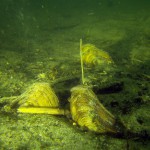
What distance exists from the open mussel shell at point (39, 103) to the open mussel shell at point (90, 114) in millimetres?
428

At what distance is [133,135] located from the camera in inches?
145

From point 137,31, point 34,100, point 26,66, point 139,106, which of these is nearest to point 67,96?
point 34,100

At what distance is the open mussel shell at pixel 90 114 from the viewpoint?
11.8ft

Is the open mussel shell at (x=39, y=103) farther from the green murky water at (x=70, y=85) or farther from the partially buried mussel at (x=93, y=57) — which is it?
the partially buried mussel at (x=93, y=57)

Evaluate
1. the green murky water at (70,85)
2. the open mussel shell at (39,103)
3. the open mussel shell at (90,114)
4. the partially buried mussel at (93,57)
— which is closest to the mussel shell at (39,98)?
the open mussel shell at (39,103)

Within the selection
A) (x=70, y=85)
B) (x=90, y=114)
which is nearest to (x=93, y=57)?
(x=70, y=85)

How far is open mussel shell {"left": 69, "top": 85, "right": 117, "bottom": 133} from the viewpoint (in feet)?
11.8

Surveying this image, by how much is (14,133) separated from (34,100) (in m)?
0.71

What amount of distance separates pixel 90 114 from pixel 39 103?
107 cm

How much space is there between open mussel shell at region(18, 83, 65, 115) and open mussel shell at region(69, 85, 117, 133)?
0.43m

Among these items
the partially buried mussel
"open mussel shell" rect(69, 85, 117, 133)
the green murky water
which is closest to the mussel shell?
the green murky water

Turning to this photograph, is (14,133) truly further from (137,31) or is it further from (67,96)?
(137,31)

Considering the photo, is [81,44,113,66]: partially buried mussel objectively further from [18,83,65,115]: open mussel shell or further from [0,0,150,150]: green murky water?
[18,83,65,115]: open mussel shell

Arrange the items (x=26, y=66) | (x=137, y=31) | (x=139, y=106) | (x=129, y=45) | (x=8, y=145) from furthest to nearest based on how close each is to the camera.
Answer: (x=137, y=31) < (x=129, y=45) < (x=26, y=66) < (x=139, y=106) < (x=8, y=145)
